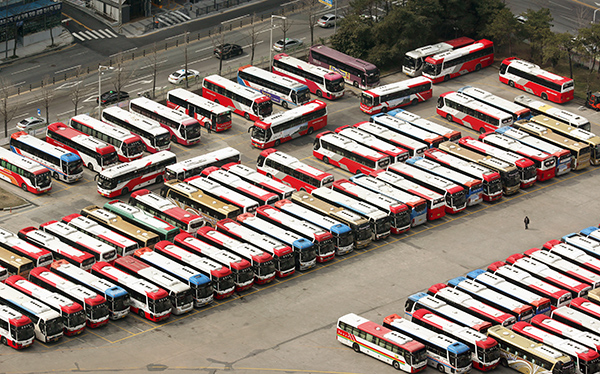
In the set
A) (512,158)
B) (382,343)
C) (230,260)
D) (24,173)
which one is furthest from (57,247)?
(512,158)

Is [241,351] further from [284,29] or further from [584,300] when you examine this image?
[284,29]

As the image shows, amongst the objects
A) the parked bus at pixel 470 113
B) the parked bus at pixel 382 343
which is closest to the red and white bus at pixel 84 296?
the parked bus at pixel 382 343

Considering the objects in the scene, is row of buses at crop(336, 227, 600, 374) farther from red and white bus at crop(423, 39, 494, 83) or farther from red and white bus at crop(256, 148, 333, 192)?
red and white bus at crop(423, 39, 494, 83)

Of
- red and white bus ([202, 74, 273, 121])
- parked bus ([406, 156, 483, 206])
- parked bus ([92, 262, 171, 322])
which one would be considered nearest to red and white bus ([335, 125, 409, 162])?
parked bus ([406, 156, 483, 206])

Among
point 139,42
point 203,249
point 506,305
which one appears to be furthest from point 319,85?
point 506,305

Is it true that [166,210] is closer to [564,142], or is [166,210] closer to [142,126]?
[142,126]

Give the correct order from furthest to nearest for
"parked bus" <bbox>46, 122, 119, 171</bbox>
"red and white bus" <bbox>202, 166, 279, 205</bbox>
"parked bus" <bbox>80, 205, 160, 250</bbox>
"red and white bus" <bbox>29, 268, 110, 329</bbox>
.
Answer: "parked bus" <bbox>46, 122, 119, 171</bbox>
"red and white bus" <bbox>202, 166, 279, 205</bbox>
"parked bus" <bbox>80, 205, 160, 250</bbox>
"red and white bus" <bbox>29, 268, 110, 329</bbox>
